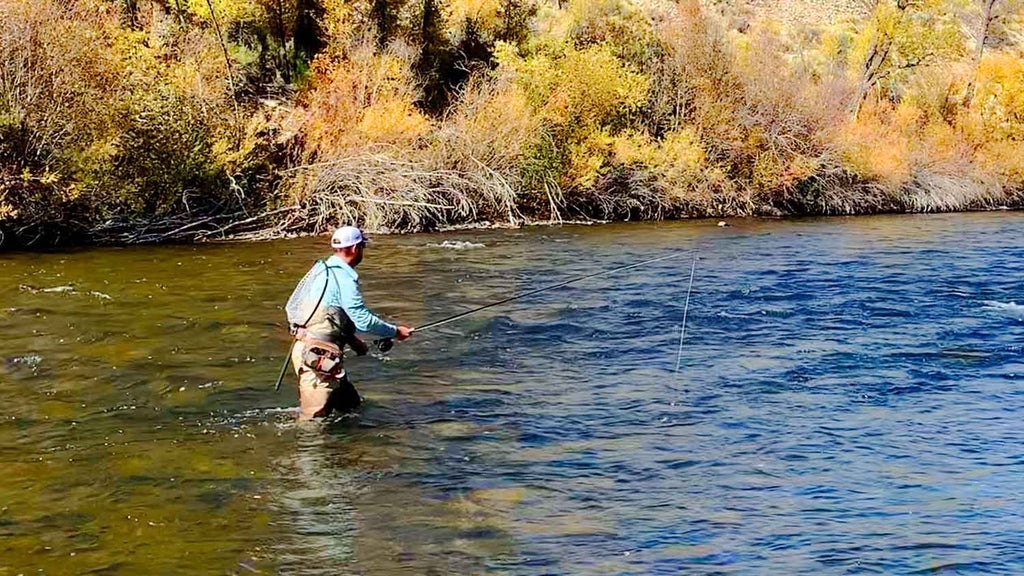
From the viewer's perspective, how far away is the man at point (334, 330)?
854 cm

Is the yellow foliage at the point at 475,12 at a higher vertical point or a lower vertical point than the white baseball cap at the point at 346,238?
higher

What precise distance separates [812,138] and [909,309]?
62.4 ft

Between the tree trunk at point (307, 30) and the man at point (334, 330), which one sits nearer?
the man at point (334, 330)

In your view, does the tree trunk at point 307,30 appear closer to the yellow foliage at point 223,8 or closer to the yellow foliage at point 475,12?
the yellow foliage at point 223,8

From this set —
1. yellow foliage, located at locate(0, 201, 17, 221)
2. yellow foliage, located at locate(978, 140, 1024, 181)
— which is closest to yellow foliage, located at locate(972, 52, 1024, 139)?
yellow foliage, located at locate(978, 140, 1024, 181)

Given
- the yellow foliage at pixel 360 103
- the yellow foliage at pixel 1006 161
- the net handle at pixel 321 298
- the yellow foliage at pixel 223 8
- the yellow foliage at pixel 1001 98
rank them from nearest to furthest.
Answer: the net handle at pixel 321 298, the yellow foliage at pixel 360 103, the yellow foliage at pixel 223 8, the yellow foliage at pixel 1006 161, the yellow foliage at pixel 1001 98

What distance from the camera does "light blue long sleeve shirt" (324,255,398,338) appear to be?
8492mm

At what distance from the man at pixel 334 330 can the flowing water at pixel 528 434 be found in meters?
0.31

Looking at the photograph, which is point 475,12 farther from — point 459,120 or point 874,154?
point 874,154

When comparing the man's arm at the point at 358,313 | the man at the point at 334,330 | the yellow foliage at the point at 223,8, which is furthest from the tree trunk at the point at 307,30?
the man's arm at the point at 358,313

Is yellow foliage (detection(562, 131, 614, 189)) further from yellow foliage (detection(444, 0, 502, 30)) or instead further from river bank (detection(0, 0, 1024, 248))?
yellow foliage (detection(444, 0, 502, 30))

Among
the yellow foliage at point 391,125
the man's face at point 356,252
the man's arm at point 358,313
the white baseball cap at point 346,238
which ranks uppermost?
the yellow foliage at point 391,125

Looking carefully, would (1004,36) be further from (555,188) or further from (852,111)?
(555,188)

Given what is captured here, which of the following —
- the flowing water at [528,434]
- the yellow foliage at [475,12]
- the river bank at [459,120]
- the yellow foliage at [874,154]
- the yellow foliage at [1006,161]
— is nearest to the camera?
the flowing water at [528,434]
